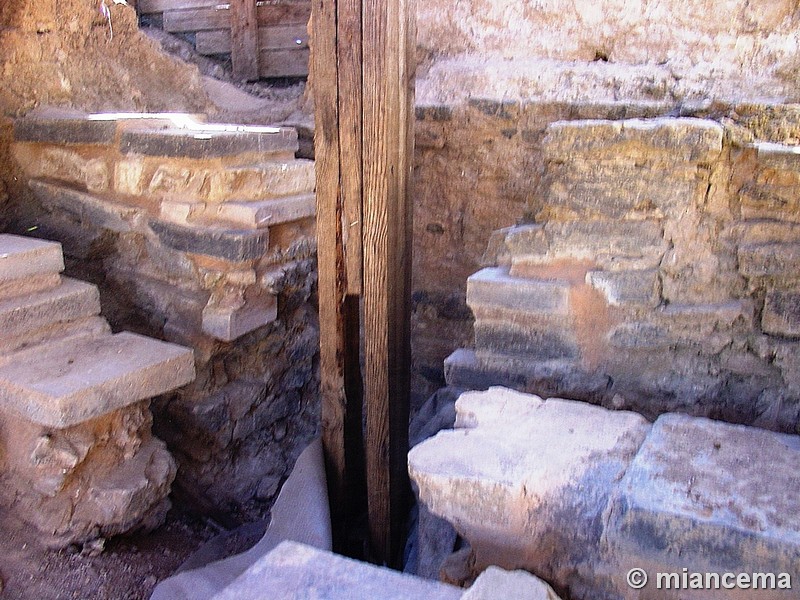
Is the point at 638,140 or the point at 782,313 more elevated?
the point at 638,140

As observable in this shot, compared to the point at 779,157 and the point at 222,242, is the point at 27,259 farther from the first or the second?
the point at 779,157

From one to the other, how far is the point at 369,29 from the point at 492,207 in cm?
240

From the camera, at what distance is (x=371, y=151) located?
2.03 metres

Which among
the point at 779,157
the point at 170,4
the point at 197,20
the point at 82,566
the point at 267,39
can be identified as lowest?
the point at 82,566

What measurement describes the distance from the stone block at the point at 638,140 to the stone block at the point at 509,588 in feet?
Result: 4.00

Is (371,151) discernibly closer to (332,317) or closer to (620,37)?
(332,317)

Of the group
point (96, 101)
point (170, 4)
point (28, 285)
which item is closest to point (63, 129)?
point (96, 101)

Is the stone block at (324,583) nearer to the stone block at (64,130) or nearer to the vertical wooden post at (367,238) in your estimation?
the vertical wooden post at (367,238)

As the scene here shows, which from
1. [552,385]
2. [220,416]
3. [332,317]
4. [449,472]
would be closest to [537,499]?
[449,472]

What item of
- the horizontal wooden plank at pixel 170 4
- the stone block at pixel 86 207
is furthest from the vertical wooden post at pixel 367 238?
the horizontal wooden plank at pixel 170 4

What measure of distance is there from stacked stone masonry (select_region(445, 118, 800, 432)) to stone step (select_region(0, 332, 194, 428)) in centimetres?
118

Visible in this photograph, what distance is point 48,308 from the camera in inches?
100

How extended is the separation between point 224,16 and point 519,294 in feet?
19.5

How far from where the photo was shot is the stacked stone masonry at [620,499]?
133 centimetres
